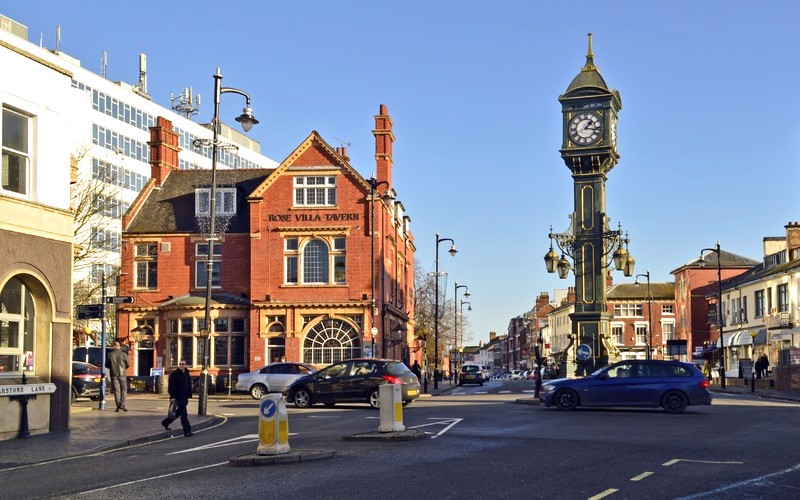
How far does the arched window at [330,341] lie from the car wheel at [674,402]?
81.1 ft

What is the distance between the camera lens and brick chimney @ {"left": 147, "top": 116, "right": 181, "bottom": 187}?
5678cm

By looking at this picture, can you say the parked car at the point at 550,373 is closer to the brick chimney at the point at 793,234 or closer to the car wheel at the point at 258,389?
the brick chimney at the point at 793,234

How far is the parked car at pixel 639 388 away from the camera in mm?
27609

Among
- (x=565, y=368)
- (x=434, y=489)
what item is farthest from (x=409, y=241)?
(x=434, y=489)

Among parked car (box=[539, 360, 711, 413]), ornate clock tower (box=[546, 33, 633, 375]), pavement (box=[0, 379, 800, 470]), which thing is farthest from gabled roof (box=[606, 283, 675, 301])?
pavement (box=[0, 379, 800, 470])

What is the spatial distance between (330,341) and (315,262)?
Answer: 13.8 feet

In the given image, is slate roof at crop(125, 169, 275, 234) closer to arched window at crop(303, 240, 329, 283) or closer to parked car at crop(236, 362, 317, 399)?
arched window at crop(303, 240, 329, 283)

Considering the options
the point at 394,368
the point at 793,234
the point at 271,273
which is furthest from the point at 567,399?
the point at 793,234

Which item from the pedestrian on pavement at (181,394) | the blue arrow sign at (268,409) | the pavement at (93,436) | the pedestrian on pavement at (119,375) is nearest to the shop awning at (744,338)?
the pedestrian on pavement at (119,375)

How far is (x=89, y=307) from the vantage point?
1168 inches

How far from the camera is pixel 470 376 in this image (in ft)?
238

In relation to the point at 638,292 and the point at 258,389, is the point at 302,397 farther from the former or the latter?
the point at 638,292

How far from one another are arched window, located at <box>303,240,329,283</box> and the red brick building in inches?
2.0

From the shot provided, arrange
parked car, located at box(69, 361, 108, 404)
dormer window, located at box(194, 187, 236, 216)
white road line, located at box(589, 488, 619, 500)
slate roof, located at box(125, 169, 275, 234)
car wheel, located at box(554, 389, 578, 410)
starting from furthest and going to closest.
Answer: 1. slate roof, located at box(125, 169, 275, 234)
2. dormer window, located at box(194, 187, 236, 216)
3. parked car, located at box(69, 361, 108, 404)
4. car wheel, located at box(554, 389, 578, 410)
5. white road line, located at box(589, 488, 619, 500)
